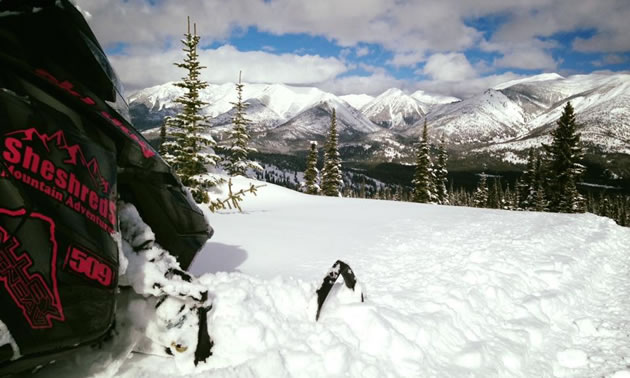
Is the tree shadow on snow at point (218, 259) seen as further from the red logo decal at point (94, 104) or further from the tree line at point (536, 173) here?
the tree line at point (536, 173)

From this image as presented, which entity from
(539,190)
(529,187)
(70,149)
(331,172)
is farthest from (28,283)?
(529,187)

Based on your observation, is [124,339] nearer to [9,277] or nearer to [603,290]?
[9,277]

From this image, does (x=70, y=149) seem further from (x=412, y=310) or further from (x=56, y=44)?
(x=412, y=310)

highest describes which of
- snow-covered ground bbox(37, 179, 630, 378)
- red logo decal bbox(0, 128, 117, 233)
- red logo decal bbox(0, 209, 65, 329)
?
red logo decal bbox(0, 128, 117, 233)

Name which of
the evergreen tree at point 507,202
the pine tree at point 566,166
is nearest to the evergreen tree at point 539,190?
the evergreen tree at point 507,202

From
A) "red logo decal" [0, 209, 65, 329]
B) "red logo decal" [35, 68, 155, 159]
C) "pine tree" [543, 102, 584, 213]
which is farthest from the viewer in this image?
"pine tree" [543, 102, 584, 213]

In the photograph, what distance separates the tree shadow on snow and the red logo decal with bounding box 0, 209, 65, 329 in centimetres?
223

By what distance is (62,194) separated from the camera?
5.48 ft

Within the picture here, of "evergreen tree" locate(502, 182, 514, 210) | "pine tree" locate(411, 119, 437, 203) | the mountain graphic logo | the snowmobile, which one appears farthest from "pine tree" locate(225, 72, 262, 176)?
"evergreen tree" locate(502, 182, 514, 210)

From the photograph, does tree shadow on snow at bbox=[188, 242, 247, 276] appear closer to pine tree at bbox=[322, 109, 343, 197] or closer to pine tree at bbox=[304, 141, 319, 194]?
pine tree at bbox=[304, 141, 319, 194]

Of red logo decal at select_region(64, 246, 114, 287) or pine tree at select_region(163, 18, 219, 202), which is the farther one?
pine tree at select_region(163, 18, 219, 202)

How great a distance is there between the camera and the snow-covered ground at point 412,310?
97.7 inches

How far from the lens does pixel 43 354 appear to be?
1.52 meters

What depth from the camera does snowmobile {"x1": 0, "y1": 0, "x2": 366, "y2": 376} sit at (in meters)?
1.46
